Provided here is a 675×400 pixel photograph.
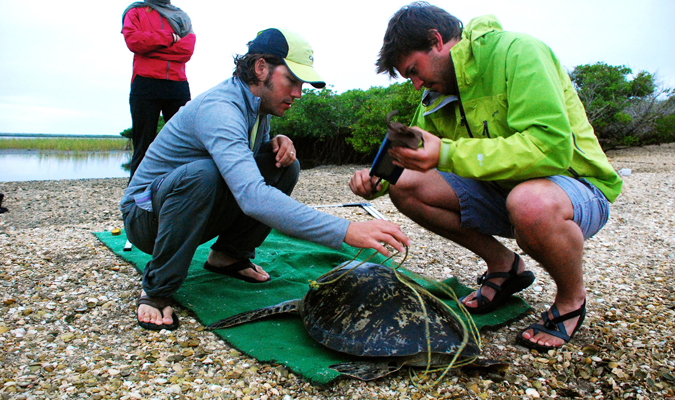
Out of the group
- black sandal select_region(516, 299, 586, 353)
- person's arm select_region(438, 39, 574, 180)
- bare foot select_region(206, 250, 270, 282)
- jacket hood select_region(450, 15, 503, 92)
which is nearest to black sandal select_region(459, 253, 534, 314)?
black sandal select_region(516, 299, 586, 353)

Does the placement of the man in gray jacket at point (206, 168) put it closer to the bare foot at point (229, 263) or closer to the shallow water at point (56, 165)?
the bare foot at point (229, 263)

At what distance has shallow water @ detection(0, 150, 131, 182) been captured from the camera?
10844mm

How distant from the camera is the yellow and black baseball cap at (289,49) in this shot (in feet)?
6.72

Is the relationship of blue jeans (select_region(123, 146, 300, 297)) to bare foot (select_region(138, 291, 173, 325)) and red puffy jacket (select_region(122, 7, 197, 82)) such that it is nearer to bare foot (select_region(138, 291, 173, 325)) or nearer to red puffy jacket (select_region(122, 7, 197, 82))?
bare foot (select_region(138, 291, 173, 325))

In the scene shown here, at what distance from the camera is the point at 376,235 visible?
5.03 feet

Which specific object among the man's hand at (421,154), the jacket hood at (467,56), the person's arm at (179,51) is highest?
the jacket hood at (467,56)

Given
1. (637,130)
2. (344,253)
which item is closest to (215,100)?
(344,253)

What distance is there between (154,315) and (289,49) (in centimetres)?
139

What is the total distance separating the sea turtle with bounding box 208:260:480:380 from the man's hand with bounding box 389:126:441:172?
50cm

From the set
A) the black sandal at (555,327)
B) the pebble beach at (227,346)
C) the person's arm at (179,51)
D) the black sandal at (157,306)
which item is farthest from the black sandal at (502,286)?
the person's arm at (179,51)

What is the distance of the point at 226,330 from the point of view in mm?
2004

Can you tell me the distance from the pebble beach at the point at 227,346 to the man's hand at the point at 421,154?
83 centimetres

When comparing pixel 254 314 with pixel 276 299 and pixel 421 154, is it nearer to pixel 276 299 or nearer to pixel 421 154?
pixel 276 299

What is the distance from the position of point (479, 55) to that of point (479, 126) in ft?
1.04
